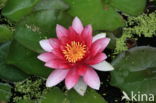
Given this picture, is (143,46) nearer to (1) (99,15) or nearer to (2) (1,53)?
(1) (99,15)

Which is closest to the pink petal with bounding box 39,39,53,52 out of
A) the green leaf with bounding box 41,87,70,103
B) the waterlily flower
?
the waterlily flower

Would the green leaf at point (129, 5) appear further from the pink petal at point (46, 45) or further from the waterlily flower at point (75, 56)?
the pink petal at point (46, 45)

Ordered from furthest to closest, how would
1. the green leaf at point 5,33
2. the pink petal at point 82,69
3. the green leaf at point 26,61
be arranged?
the green leaf at point 5,33 < the green leaf at point 26,61 < the pink petal at point 82,69

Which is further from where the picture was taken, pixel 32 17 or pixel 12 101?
pixel 12 101

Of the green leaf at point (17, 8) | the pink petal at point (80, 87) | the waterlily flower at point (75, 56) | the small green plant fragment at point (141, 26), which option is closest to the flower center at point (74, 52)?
the waterlily flower at point (75, 56)

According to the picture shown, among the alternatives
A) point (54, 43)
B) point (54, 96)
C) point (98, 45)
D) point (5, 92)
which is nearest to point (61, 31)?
point (54, 43)

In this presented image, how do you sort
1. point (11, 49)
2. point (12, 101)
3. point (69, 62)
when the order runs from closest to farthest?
point (69, 62)
point (11, 49)
point (12, 101)

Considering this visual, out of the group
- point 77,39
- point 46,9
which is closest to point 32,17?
point 46,9

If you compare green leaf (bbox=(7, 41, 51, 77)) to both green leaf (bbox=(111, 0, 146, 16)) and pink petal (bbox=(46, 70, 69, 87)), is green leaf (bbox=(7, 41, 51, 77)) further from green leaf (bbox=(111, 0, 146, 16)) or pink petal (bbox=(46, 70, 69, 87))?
green leaf (bbox=(111, 0, 146, 16))
